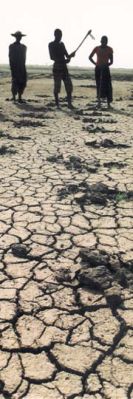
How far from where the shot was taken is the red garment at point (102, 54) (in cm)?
1080

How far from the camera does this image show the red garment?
10797mm

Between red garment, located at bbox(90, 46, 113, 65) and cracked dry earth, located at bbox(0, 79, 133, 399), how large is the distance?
15.4 ft

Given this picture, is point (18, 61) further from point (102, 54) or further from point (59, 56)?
point (102, 54)

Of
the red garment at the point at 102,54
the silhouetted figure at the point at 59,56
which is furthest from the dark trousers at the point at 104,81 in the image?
the silhouetted figure at the point at 59,56

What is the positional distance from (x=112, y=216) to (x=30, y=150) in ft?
10.1

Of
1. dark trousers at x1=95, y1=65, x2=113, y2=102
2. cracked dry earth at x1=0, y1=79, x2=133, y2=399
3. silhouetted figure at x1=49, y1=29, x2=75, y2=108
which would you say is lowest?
cracked dry earth at x1=0, y1=79, x2=133, y2=399

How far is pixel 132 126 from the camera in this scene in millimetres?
9477

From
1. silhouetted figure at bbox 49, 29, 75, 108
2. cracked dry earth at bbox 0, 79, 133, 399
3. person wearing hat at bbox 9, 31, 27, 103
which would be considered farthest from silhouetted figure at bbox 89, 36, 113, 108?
cracked dry earth at bbox 0, 79, 133, 399

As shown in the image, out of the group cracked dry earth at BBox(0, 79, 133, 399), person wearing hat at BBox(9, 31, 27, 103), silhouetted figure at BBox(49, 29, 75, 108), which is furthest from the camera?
person wearing hat at BBox(9, 31, 27, 103)

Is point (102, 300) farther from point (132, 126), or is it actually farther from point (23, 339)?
point (132, 126)

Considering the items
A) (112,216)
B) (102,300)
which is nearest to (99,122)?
(112,216)

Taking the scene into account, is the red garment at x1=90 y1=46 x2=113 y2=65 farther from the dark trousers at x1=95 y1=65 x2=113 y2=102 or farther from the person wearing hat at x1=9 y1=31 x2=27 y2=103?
the person wearing hat at x1=9 y1=31 x2=27 y2=103

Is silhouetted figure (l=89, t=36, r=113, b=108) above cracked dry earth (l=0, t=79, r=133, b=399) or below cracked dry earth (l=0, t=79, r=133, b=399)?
above

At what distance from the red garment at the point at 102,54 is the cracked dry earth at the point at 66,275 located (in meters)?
4.70
